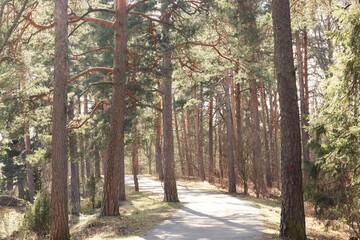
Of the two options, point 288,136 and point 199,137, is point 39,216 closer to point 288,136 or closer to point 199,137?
point 288,136

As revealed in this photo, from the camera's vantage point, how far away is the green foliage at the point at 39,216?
1388 centimetres

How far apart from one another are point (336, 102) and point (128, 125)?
45.6ft

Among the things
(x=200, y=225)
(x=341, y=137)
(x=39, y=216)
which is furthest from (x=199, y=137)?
(x=341, y=137)

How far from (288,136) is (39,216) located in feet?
30.8

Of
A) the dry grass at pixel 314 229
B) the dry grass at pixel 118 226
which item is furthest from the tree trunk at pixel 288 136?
the dry grass at pixel 118 226

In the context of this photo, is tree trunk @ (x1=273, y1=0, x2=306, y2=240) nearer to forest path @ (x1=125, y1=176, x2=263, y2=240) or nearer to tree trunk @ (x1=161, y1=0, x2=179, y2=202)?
forest path @ (x1=125, y1=176, x2=263, y2=240)

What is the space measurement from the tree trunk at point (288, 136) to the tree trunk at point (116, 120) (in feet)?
20.3

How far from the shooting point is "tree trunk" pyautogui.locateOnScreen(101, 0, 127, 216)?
44.2 ft

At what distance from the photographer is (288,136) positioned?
29.3 ft

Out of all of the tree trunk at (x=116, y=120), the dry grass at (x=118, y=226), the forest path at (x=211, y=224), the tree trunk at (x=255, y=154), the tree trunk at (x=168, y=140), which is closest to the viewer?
the forest path at (x=211, y=224)

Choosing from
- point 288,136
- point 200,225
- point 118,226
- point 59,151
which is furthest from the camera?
point 118,226

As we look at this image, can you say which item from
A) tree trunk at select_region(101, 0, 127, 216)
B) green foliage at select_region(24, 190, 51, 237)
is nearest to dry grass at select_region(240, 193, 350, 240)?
tree trunk at select_region(101, 0, 127, 216)

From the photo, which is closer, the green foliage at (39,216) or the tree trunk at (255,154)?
the green foliage at (39,216)

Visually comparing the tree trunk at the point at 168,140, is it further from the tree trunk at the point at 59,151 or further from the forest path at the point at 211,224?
the tree trunk at the point at 59,151
